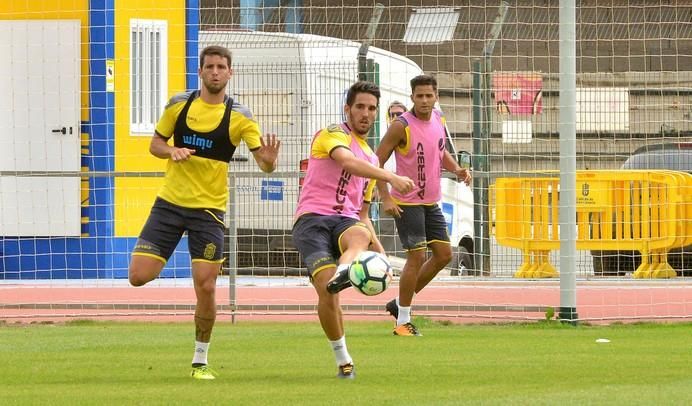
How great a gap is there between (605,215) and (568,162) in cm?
634

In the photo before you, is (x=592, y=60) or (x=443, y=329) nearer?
(x=443, y=329)

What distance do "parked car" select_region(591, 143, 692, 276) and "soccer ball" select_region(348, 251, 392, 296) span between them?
10.3 metres

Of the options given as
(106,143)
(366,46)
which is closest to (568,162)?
(366,46)

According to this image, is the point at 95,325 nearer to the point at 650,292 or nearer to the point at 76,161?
the point at 76,161

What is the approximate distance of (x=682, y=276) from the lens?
754 inches

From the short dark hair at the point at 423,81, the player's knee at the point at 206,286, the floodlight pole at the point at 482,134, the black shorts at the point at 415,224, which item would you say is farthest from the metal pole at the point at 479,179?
the player's knee at the point at 206,286

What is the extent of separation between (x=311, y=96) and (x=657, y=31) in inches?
155

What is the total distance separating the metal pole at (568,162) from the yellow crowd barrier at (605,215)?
194 inches

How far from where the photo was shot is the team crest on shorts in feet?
33.3

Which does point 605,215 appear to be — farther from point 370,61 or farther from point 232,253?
point 232,253

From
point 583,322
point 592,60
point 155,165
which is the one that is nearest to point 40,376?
point 583,322

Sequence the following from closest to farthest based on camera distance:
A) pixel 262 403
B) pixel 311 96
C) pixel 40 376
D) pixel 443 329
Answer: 1. pixel 262 403
2. pixel 40 376
3. pixel 443 329
4. pixel 311 96

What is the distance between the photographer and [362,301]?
1681 centimetres

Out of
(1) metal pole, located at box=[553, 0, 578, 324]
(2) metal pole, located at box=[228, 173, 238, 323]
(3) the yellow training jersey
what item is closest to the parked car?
(1) metal pole, located at box=[553, 0, 578, 324]
